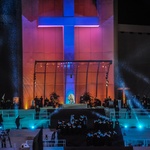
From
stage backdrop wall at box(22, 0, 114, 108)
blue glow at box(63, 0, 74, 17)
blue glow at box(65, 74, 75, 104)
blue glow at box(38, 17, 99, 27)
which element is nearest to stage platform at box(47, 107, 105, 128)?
blue glow at box(65, 74, 75, 104)

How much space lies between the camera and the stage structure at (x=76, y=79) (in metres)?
34.5

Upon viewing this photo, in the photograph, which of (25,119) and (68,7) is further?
(68,7)

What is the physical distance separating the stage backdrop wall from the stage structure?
3.7 inches

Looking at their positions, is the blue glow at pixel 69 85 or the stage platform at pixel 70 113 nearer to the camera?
the stage platform at pixel 70 113

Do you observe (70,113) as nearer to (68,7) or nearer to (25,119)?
(25,119)

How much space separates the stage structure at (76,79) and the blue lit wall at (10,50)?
6.13 ft

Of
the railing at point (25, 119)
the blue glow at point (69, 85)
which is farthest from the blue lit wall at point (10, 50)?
the railing at point (25, 119)

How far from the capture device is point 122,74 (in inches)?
1420

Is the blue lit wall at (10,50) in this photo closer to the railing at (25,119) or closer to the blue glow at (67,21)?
the blue glow at (67,21)

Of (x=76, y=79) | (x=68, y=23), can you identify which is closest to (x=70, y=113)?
(x=68, y=23)

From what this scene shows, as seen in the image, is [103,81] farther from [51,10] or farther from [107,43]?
[51,10]

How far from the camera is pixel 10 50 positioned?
116 ft

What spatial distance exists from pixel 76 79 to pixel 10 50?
649 cm

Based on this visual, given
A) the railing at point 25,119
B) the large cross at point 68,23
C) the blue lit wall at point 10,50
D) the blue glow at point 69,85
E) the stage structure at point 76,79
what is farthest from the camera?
the blue lit wall at point 10,50
